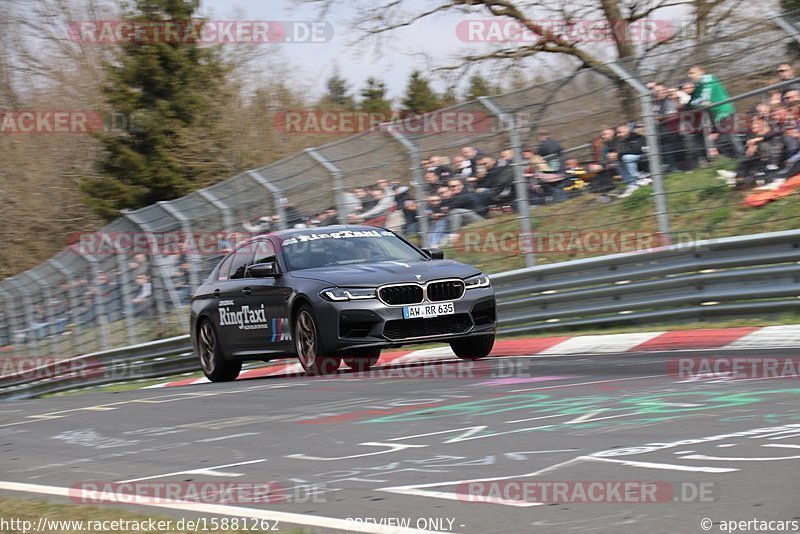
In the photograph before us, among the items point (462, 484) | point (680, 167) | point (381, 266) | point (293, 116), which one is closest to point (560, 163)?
point (680, 167)

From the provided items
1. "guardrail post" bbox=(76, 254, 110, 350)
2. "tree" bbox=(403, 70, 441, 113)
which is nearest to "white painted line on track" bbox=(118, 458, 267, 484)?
"guardrail post" bbox=(76, 254, 110, 350)

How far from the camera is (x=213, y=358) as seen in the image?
1345 cm

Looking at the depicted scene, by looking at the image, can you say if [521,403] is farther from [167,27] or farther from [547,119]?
[167,27]

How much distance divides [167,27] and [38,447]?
34.3m

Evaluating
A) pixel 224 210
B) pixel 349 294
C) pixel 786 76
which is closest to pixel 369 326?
pixel 349 294

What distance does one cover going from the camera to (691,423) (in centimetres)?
625

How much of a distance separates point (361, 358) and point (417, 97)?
232 ft

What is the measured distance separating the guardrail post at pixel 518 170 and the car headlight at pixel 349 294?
3.65 metres

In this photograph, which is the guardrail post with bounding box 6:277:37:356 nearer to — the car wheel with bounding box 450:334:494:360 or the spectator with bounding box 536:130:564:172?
the spectator with bounding box 536:130:564:172

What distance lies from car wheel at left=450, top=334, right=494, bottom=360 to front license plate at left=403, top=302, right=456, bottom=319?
2.41 ft

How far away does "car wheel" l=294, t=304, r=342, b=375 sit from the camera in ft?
36.1

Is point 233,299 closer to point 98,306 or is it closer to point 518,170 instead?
point 518,170

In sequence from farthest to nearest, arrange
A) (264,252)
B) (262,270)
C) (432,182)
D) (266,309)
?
1. (432,182)
2. (264,252)
3. (266,309)
4. (262,270)

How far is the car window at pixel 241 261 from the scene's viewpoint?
42.3ft
